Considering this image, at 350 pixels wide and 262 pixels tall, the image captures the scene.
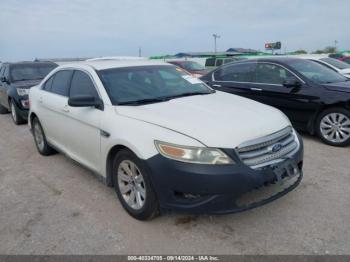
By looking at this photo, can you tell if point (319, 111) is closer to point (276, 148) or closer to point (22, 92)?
point (276, 148)

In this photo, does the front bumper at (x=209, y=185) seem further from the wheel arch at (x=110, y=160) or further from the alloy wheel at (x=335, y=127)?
the alloy wheel at (x=335, y=127)

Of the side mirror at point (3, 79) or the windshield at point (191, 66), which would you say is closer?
the side mirror at point (3, 79)

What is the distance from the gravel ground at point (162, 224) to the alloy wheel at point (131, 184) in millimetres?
201

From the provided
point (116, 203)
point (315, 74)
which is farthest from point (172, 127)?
point (315, 74)

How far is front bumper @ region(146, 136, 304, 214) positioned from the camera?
2.66m

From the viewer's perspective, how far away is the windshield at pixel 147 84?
3.65 meters

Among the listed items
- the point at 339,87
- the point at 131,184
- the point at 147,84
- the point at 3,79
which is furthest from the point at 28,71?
the point at 339,87

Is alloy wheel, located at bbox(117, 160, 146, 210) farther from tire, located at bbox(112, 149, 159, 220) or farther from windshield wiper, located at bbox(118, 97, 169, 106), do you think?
windshield wiper, located at bbox(118, 97, 169, 106)

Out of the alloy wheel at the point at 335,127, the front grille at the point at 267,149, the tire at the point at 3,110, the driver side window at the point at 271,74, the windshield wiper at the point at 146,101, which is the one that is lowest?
the tire at the point at 3,110

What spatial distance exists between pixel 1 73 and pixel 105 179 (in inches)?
322

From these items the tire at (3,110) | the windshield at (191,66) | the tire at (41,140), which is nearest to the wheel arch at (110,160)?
the tire at (41,140)

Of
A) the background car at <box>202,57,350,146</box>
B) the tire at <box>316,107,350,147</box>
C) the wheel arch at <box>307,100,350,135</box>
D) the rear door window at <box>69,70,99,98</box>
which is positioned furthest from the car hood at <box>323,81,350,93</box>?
the rear door window at <box>69,70,99,98</box>

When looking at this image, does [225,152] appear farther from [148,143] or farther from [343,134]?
[343,134]

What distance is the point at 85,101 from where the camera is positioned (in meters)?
3.50
